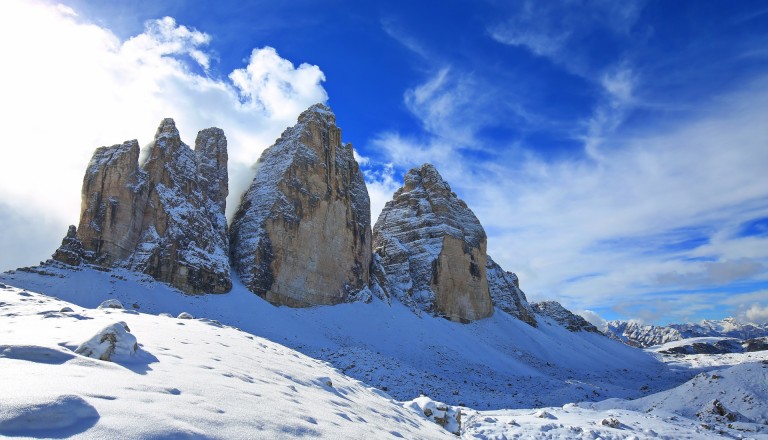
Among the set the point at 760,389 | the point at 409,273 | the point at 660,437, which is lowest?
the point at 660,437

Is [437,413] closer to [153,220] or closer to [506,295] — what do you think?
[153,220]

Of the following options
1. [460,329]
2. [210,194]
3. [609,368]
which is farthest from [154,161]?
[609,368]

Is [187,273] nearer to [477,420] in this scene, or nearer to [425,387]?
[425,387]

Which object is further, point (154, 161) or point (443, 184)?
point (443, 184)

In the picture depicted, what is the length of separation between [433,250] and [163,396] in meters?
55.9

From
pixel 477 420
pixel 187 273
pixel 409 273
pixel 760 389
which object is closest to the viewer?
pixel 477 420

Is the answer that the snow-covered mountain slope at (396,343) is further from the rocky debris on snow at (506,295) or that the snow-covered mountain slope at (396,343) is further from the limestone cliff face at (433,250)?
the rocky debris on snow at (506,295)

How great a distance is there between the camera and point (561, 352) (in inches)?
2312

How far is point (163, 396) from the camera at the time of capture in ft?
15.8

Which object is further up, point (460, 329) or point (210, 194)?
point (210, 194)

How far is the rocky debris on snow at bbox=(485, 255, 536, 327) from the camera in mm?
73500

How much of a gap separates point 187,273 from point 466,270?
128 feet

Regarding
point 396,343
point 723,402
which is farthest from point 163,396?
point 396,343

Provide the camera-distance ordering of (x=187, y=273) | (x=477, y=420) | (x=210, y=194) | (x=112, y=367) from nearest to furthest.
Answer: (x=112, y=367), (x=477, y=420), (x=187, y=273), (x=210, y=194)
